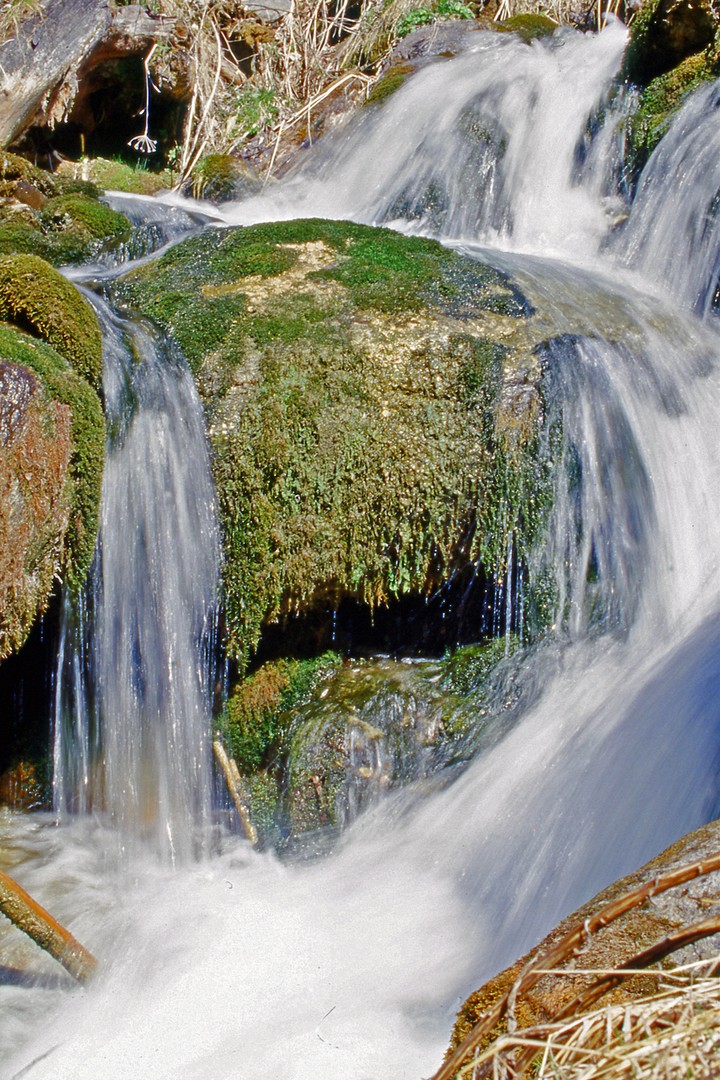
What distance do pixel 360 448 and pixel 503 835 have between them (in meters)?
1.68

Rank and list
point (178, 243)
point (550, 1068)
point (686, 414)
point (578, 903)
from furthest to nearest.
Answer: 1. point (178, 243)
2. point (686, 414)
3. point (578, 903)
4. point (550, 1068)

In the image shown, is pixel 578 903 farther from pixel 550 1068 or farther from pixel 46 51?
pixel 46 51

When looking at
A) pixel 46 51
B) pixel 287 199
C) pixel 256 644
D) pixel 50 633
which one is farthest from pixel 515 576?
pixel 46 51

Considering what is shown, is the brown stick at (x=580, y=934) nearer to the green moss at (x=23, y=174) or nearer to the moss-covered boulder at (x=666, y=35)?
the green moss at (x=23, y=174)

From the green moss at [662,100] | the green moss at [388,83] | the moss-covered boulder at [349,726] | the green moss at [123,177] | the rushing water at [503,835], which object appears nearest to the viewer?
the rushing water at [503,835]

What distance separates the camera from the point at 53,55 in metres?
8.20

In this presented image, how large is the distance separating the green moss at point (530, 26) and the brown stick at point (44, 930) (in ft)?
25.3

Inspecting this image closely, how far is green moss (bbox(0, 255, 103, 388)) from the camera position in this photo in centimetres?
400

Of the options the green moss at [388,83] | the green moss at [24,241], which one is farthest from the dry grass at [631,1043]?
the green moss at [388,83]

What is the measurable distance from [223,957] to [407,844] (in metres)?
0.78

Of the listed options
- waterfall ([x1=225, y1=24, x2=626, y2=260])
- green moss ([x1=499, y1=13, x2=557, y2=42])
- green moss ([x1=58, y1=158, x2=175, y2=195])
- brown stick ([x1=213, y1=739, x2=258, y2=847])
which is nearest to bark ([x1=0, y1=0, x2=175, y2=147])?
green moss ([x1=58, y1=158, x2=175, y2=195])

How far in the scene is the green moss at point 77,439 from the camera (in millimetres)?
3750

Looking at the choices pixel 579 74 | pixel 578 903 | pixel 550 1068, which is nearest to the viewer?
pixel 550 1068

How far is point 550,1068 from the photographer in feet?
5.09
